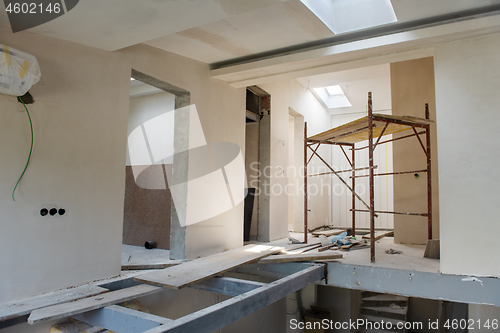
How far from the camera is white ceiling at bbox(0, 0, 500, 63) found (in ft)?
8.55

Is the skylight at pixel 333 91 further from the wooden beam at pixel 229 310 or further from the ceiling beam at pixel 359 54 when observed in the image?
the wooden beam at pixel 229 310

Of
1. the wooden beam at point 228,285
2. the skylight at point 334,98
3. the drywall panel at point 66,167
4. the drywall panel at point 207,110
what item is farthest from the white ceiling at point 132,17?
the skylight at point 334,98

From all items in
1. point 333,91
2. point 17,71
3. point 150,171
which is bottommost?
point 150,171

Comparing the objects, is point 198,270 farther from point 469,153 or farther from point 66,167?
point 469,153

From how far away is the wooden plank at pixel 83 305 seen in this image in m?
2.25

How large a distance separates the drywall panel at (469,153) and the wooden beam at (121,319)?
2.97m

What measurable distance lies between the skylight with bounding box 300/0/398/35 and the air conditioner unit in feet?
8.49

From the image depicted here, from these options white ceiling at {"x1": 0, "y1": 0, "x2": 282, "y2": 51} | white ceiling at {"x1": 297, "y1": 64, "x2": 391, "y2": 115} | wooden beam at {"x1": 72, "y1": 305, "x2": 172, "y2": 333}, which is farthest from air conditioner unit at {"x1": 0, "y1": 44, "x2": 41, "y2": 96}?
white ceiling at {"x1": 297, "y1": 64, "x2": 391, "y2": 115}

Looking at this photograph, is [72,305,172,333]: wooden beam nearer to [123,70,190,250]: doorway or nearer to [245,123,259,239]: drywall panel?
[123,70,190,250]: doorway

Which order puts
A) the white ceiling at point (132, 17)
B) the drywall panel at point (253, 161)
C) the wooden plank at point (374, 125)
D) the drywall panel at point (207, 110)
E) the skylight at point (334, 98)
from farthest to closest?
the skylight at point (334, 98)
the drywall panel at point (253, 161)
the wooden plank at point (374, 125)
the drywall panel at point (207, 110)
the white ceiling at point (132, 17)

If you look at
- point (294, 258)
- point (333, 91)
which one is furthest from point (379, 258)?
point (333, 91)

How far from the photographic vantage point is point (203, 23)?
9.59 ft

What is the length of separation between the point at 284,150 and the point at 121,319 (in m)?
5.09

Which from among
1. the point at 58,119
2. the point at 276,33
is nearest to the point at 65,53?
the point at 58,119
